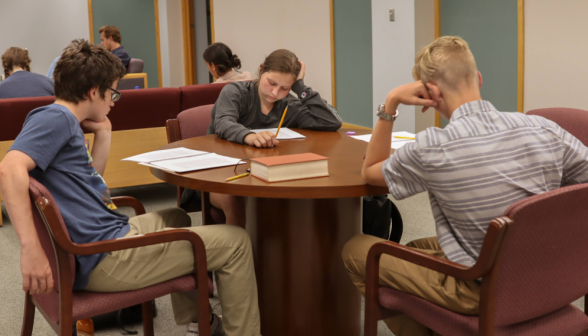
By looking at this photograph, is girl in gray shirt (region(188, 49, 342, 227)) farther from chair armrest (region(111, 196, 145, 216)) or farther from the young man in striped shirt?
the young man in striped shirt

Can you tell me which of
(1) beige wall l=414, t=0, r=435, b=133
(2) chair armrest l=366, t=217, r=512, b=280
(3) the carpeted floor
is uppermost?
(1) beige wall l=414, t=0, r=435, b=133

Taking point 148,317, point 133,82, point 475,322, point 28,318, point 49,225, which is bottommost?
point 148,317

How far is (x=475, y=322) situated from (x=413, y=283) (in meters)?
0.19

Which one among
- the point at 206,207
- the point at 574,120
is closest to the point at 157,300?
the point at 206,207

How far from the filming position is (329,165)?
196cm

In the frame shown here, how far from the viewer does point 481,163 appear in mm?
1373

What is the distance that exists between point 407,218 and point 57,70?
2666 mm

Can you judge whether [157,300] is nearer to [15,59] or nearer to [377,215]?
[377,215]

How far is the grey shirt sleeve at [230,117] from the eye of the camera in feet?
8.06

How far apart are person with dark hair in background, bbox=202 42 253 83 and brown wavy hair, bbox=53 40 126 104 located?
10.2ft

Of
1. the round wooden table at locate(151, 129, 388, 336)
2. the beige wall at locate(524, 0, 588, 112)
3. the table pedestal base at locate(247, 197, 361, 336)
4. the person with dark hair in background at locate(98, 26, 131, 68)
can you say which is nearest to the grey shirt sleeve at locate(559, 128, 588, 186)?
the round wooden table at locate(151, 129, 388, 336)

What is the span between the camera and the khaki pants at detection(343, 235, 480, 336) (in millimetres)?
1402

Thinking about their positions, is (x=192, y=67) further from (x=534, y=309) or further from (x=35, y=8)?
(x=534, y=309)

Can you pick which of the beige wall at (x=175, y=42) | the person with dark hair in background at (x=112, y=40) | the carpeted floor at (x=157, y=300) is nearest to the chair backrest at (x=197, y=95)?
the carpeted floor at (x=157, y=300)
